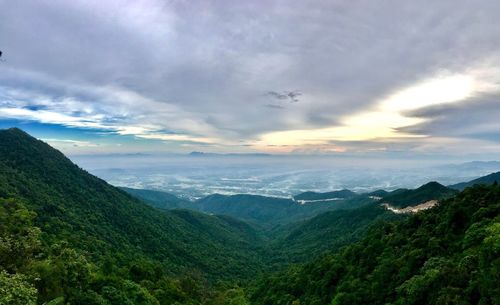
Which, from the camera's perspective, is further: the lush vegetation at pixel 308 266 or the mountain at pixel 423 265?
the lush vegetation at pixel 308 266

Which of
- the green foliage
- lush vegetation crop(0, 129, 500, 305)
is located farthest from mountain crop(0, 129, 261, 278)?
the green foliage

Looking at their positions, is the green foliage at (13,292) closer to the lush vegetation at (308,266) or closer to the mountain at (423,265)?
the lush vegetation at (308,266)

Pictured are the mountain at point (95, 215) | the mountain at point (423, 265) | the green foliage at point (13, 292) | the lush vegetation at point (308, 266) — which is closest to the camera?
the green foliage at point (13, 292)

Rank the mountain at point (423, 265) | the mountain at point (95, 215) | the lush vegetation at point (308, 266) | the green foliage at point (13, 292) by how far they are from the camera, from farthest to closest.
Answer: the mountain at point (95, 215), the lush vegetation at point (308, 266), the mountain at point (423, 265), the green foliage at point (13, 292)

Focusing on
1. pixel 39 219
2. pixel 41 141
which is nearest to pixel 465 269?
pixel 39 219

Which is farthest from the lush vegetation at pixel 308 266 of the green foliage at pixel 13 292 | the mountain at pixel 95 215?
the mountain at pixel 95 215

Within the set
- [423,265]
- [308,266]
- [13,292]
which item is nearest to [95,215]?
[308,266]

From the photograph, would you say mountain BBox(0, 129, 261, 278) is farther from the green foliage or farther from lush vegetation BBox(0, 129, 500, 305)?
the green foliage
